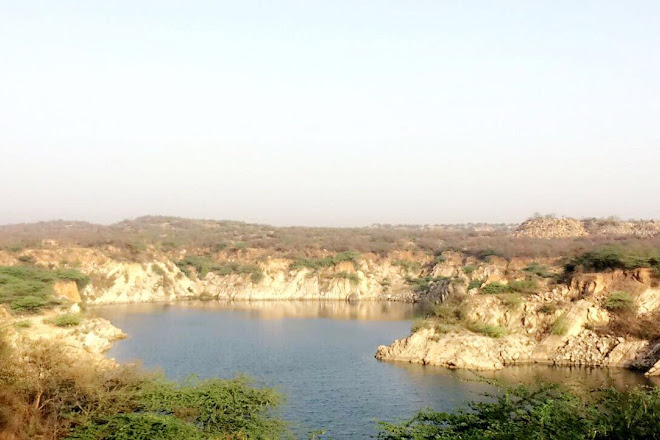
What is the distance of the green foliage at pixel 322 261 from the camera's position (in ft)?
241

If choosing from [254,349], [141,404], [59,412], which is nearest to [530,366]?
[254,349]

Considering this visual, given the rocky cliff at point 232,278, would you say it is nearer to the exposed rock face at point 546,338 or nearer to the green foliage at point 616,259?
the green foliage at point 616,259

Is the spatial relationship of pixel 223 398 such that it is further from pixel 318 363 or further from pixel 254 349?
pixel 254 349

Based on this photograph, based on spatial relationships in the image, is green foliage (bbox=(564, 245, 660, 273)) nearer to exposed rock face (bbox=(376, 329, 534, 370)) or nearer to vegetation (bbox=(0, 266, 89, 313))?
exposed rock face (bbox=(376, 329, 534, 370))

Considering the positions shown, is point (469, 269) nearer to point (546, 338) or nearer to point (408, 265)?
point (408, 265)

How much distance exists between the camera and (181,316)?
53.2 m


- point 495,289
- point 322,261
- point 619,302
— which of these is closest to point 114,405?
point 495,289

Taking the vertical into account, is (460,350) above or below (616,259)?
below

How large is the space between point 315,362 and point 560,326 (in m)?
13.0

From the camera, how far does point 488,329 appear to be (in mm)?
33594

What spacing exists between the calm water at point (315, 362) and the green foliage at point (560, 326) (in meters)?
2.80

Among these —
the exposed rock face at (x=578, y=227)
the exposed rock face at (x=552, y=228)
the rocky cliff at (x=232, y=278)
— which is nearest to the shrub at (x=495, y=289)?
the rocky cliff at (x=232, y=278)

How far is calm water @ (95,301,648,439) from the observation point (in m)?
24.2

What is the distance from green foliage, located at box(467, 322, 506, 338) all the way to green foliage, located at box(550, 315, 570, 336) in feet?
8.37
